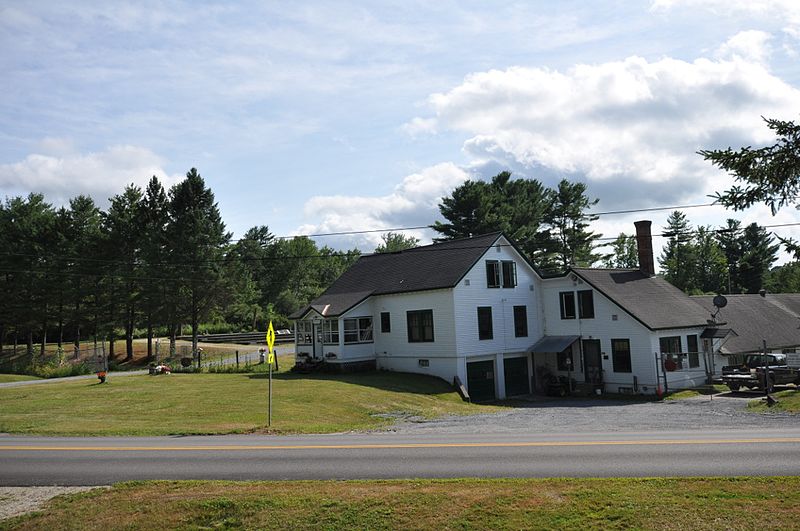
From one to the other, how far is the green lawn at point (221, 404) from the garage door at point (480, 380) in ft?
7.73

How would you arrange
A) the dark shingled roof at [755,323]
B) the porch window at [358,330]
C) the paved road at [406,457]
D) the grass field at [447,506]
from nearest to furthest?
1. the grass field at [447,506]
2. the paved road at [406,457]
3. the dark shingled roof at [755,323]
4. the porch window at [358,330]

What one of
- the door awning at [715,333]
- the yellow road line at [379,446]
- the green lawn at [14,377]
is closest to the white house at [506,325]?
the door awning at [715,333]

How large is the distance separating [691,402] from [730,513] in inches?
946

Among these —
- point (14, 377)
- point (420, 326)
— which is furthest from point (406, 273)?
point (14, 377)

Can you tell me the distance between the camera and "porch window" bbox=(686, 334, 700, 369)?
37719 mm

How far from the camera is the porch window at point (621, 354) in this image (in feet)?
122

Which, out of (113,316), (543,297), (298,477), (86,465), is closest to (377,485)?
(298,477)

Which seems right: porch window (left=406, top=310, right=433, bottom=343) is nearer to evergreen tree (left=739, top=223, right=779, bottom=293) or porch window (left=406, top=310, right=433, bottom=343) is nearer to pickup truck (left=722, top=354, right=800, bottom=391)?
pickup truck (left=722, top=354, right=800, bottom=391)

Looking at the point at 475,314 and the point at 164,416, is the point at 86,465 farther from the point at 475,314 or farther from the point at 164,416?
the point at 475,314

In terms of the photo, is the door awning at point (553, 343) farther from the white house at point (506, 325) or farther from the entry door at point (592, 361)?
the entry door at point (592, 361)

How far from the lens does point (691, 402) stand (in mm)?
31781

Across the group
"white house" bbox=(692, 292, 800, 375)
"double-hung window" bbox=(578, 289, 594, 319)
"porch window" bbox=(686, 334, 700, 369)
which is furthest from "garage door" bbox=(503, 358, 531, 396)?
"white house" bbox=(692, 292, 800, 375)

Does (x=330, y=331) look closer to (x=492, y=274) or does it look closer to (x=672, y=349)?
(x=492, y=274)

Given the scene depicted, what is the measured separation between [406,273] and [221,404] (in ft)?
59.1
